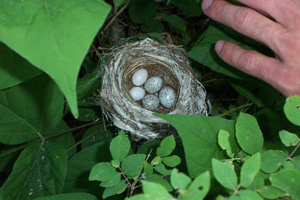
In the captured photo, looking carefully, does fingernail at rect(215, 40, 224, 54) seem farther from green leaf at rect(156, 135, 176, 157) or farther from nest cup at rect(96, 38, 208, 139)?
green leaf at rect(156, 135, 176, 157)

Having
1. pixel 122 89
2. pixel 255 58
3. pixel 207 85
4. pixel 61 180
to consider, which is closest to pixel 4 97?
pixel 61 180

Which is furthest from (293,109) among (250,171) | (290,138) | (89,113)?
(89,113)

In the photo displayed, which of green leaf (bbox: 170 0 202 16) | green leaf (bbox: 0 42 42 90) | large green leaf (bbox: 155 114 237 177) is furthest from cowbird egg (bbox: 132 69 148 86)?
large green leaf (bbox: 155 114 237 177)

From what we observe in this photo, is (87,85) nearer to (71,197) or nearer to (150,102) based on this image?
(150,102)

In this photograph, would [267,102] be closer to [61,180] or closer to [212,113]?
[212,113]

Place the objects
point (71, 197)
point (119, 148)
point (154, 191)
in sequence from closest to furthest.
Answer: point (154, 191)
point (119, 148)
point (71, 197)

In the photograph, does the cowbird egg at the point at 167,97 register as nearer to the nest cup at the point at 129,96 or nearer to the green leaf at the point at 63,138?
the nest cup at the point at 129,96
